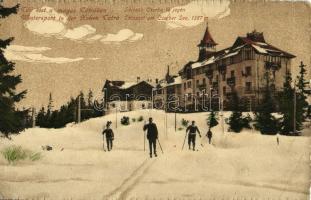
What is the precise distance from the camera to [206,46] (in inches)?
145

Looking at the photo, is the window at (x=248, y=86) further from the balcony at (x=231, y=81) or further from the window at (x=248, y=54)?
the window at (x=248, y=54)

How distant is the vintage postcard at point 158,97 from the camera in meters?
3.52

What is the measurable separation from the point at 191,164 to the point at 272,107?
86 centimetres

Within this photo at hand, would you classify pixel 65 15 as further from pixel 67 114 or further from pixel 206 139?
pixel 206 139

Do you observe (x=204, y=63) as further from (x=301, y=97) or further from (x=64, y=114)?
(x=64, y=114)

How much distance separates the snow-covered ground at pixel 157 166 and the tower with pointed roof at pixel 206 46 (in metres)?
0.52

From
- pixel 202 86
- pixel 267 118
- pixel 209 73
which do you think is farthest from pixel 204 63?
pixel 267 118

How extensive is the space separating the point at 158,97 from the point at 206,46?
61 centimetres

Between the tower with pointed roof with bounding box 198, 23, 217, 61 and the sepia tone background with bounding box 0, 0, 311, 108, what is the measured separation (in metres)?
0.04

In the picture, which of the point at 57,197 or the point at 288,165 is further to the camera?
the point at 288,165

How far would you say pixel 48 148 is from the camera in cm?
355

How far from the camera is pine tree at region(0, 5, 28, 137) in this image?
3.51 meters

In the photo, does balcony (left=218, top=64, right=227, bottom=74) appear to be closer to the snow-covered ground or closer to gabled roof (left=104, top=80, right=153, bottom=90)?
the snow-covered ground

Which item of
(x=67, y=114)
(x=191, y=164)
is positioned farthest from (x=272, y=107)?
(x=67, y=114)
